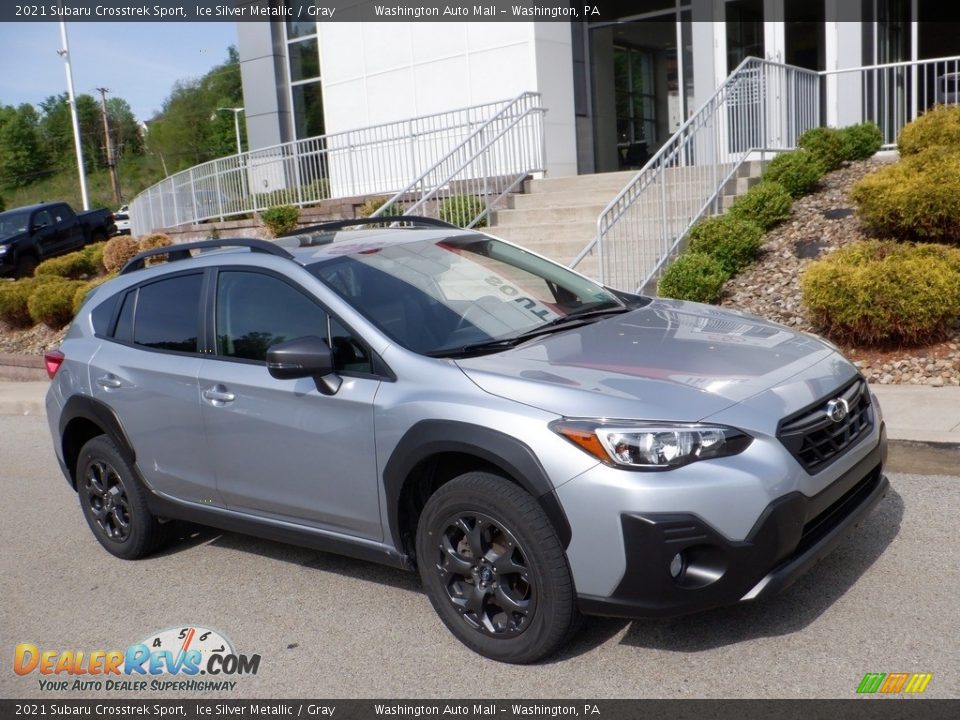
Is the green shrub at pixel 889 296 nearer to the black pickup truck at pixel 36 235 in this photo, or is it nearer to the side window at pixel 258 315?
the side window at pixel 258 315

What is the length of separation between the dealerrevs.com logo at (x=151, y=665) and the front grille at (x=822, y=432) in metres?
2.42

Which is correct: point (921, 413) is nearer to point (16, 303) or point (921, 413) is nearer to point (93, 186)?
point (16, 303)

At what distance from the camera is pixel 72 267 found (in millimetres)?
19000

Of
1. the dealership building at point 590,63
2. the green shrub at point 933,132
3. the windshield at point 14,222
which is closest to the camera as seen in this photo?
the green shrub at point 933,132

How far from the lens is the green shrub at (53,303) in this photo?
1593cm

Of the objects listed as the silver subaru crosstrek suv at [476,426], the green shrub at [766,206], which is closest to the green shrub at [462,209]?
the green shrub at [766,206]

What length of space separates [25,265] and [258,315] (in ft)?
68.1

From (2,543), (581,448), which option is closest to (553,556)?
(581,448)

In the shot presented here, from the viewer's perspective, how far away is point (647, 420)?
3.49 meters

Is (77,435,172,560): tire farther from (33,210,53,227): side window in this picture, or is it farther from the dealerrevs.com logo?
(33,210,53,227): side window

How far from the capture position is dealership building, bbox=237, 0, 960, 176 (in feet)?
47.6

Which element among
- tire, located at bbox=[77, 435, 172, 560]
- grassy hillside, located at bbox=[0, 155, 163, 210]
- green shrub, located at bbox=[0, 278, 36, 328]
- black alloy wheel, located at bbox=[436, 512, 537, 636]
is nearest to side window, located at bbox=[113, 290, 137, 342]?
tire, located at bbox=[77, 435, 172, 560]

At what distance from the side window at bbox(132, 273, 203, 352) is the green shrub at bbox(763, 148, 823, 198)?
304 inches

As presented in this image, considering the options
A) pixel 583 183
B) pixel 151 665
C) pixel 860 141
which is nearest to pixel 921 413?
pixel 151 665
